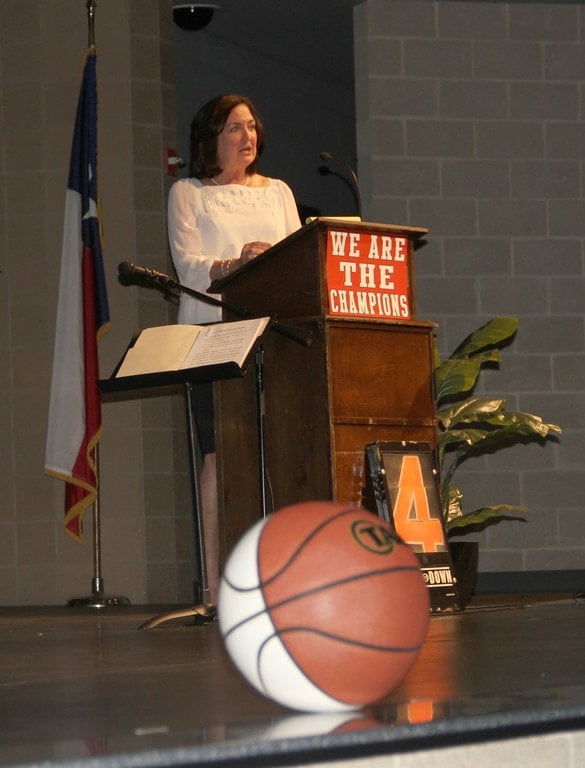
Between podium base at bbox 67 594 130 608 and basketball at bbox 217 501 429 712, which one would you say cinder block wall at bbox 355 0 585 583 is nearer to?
podium base at bbox 67 594 130 608

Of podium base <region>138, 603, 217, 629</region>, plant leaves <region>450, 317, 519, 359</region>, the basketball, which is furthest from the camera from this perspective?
plant leaves <region>450, 317, 519, 359</region>

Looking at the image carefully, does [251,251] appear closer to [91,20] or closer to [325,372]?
[325,372]

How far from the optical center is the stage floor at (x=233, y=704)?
4.93 ft

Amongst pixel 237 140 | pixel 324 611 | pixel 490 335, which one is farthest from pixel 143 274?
pixel 324 611

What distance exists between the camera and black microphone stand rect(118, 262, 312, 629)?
11.9 ft

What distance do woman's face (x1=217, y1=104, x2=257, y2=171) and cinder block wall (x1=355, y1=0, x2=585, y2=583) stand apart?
2.55 m

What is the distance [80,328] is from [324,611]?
427cm

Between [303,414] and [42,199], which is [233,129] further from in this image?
[42,199]

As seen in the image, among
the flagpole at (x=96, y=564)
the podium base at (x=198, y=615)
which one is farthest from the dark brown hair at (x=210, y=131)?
the flagpole at (x=96, y=564)

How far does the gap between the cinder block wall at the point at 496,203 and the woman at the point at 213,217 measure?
255cm

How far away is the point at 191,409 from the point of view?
3.95 m

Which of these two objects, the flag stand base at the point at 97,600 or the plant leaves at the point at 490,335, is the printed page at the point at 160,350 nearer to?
the plant leaves at the point at 490,335

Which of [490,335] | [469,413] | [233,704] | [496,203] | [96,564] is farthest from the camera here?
[496,203]

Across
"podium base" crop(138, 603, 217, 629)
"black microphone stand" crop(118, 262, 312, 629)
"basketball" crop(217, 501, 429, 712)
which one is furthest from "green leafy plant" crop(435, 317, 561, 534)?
"basketball" crop(217, 501, 429, 712)
